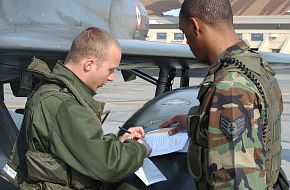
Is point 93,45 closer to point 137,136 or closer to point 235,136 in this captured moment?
point 137,136

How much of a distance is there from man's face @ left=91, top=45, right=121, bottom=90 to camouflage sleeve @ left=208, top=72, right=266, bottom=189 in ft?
2.16

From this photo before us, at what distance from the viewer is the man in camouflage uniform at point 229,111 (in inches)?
79.5

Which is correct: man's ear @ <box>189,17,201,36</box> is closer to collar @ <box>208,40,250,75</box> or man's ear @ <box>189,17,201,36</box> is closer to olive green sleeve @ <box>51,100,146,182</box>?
collar @ <box>208,40,250,75</box>

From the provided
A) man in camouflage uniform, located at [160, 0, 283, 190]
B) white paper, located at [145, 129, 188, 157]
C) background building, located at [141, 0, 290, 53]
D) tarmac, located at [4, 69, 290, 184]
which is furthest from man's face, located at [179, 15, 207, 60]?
background building, located at [141, 0, 290, 53]

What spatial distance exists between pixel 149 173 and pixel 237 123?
1.08 m

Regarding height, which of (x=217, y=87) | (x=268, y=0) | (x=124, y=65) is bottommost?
(x=268, y=0)

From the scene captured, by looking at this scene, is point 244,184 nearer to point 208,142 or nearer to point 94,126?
point 208,142

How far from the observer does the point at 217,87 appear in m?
2.08

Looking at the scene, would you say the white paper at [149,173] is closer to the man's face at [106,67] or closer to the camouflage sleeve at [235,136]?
the man's face at [106,67]

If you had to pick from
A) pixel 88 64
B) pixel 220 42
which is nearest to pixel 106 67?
pixel 88 64

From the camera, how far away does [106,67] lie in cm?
257

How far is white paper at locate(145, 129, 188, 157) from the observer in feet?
9.92

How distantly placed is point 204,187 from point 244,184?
0.33 meters

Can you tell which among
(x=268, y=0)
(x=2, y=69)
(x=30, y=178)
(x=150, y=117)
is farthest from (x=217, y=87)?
(x=268, y=0)
